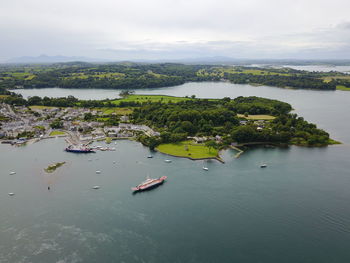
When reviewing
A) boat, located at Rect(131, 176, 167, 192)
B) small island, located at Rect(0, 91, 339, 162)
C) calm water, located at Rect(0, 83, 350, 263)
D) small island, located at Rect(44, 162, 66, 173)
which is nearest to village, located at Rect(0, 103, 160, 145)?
small island, located at Rect(0, 91, 339, 162)

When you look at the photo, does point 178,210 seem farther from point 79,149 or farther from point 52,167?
point 79,149

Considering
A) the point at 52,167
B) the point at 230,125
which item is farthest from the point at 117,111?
the point at 52,167

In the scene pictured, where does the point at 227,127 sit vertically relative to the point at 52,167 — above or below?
above

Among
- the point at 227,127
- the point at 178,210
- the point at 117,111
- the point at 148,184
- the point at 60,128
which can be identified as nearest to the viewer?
the point at 178,210

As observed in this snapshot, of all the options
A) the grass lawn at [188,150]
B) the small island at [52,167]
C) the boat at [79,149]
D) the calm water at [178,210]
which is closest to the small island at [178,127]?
the grass lawn at [188,150]

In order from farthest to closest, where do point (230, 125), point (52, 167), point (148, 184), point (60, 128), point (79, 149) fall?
point (60, 128) < point (230, 125) < point (79, 149) < point (52, 167) < point (148, 184)
